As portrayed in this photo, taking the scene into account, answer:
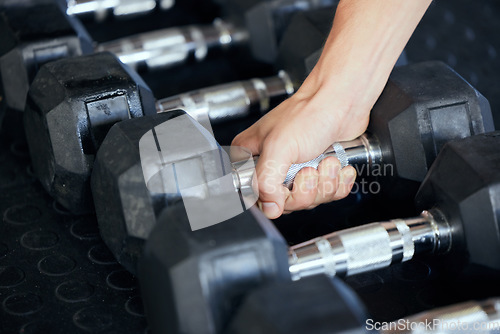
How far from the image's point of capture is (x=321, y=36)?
47.4 inches

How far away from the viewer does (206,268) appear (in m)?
0.68

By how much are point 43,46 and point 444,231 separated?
31.4 inches

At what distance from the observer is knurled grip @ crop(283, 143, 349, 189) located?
3.29 feet

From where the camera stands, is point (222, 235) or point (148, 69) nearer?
point (222, 235)

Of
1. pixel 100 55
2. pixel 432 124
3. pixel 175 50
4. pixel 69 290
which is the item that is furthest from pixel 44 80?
pixel 432 124

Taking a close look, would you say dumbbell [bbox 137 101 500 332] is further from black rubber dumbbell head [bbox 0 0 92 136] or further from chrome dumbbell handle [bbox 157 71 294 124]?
black rubber dumbbell head [bbox 0 0 92 136]

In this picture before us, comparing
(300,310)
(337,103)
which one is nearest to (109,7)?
(337,103)

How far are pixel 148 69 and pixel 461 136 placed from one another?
0.73m

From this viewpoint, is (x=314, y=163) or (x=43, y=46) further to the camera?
(x=43, y=46)

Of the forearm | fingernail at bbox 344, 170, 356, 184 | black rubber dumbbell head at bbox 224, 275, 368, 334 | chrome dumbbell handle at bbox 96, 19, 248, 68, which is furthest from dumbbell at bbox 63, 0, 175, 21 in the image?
black rubber dumbbell head at bbox 224, 275, 368, 334

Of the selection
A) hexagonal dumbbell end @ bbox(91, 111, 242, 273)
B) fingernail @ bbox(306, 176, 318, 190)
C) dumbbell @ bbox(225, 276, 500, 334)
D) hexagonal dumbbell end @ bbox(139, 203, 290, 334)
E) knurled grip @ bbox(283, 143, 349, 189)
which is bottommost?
dumbbell @ bbox(225, 276, 500, 334)

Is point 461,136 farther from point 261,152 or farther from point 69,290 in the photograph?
point 69,290

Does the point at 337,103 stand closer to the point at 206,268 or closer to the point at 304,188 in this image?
the point at 304,188

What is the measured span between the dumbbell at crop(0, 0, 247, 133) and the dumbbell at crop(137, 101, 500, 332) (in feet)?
1.33
